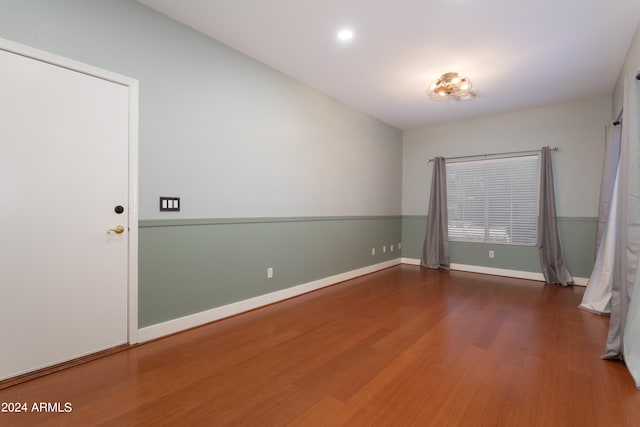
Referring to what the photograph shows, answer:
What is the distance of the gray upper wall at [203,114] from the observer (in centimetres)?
216

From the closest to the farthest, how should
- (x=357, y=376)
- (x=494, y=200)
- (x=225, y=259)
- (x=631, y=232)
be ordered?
(x=357, y=376) → (x=631, y=232) → (x=225, y=259) → (x=494, y=200)

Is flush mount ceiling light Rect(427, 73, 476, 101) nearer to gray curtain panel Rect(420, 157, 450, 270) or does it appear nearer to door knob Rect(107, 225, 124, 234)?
gray curtain panel Rect(420, 157, 450, 270)

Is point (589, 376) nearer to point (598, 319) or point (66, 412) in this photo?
point (598, 319)

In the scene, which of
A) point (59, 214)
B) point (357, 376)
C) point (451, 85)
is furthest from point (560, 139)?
point (59, 214)

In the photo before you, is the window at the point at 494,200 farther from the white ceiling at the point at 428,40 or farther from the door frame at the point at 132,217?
the door frame at the point at 132,217

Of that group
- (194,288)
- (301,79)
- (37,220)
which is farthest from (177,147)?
(301,79)

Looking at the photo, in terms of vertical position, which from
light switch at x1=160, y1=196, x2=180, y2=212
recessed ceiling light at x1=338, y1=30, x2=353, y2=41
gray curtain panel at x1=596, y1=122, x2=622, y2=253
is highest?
recessed ceiling light at x1=338, y1=30, x2=353, y2=41

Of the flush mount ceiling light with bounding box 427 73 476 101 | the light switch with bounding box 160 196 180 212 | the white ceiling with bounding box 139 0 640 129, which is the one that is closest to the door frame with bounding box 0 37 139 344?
the light switch with bounding box 160 196 180 212

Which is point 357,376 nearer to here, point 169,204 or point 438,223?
point 169,204

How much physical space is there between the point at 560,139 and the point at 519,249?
1812 millimetres

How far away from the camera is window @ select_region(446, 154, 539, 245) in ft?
Result: 16.2

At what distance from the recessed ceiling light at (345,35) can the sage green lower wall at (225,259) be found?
6.60 feet

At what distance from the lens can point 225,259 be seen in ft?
10.0

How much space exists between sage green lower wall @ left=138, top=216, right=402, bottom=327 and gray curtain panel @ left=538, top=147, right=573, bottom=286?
304 centimetres
